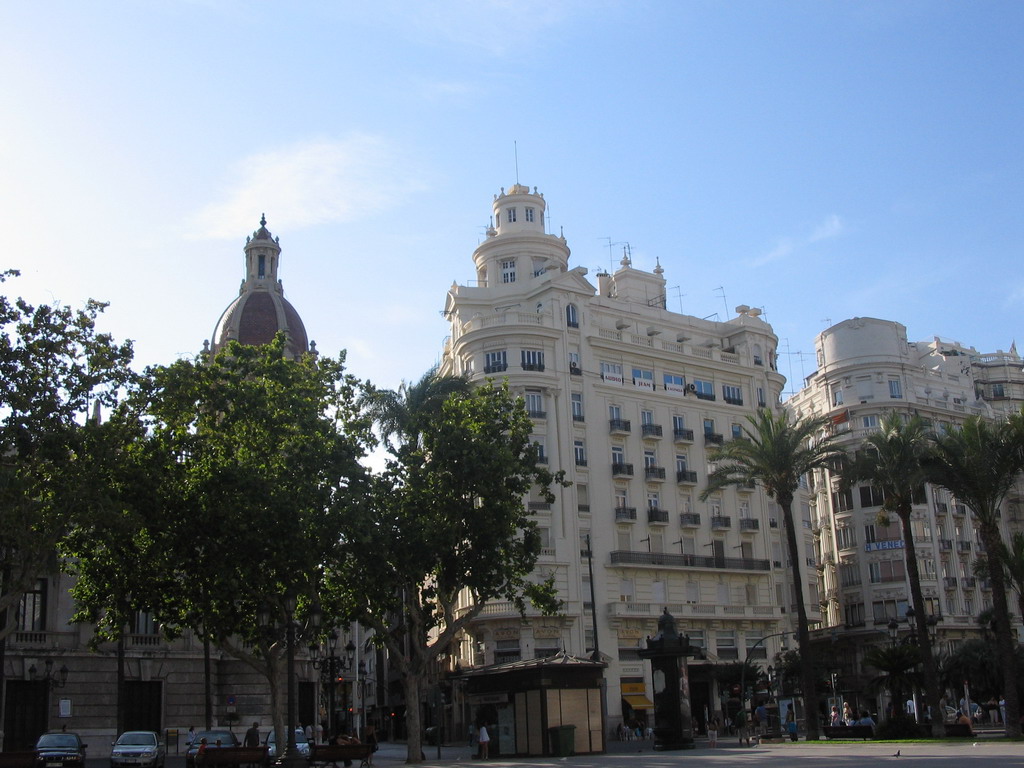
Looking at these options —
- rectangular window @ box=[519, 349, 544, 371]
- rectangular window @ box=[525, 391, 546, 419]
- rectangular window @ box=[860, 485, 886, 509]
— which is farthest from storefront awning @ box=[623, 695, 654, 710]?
rectangular window @ box=[860, 485, 886, 509]

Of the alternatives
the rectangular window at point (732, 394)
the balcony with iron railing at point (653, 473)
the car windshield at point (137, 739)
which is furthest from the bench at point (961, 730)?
the rectangular window at point (732, 394)

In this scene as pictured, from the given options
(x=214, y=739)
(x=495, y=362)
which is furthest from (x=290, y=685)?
(x=495, y=362)

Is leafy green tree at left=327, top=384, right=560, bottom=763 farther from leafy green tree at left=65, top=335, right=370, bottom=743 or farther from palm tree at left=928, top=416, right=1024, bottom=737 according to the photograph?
palm tree at left=928, top=416, right=1024, bottom=737

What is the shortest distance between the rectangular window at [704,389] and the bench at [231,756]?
38.8 m

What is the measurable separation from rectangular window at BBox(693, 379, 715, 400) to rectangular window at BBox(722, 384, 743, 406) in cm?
95

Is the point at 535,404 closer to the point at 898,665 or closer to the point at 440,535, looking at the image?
the point at 440,535

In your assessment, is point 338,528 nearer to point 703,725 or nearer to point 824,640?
point 703,725

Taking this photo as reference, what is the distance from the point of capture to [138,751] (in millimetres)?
30141

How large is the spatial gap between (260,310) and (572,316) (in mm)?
28683

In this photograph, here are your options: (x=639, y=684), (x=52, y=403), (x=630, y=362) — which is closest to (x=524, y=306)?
(x=630, y=362)

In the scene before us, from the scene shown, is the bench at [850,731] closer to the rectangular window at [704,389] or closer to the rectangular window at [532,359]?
the rectangular window at [532,359]

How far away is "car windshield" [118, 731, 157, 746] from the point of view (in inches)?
1214

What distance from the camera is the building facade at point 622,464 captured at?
52.8 meters

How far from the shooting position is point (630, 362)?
5928 cm
